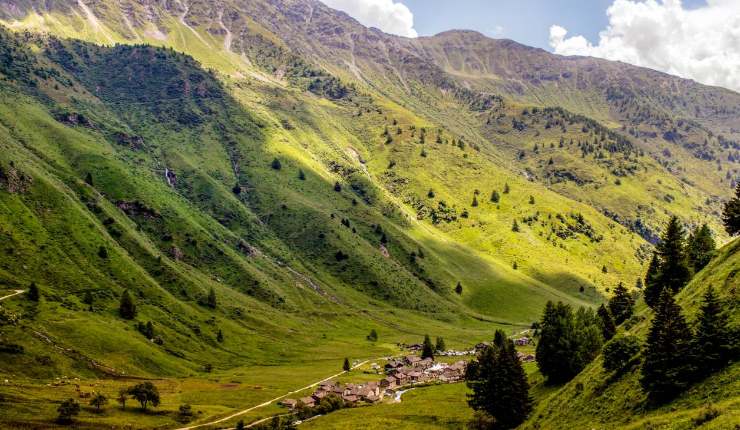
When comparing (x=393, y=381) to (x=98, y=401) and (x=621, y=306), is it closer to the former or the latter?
(x=621, y=306)

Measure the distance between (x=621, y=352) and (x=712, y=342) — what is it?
16.0 m

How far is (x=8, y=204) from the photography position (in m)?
165

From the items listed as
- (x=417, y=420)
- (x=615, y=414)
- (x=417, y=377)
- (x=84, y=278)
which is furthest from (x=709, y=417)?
(x=84, y=278)

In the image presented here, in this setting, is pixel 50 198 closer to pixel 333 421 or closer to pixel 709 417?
pixel 333 421

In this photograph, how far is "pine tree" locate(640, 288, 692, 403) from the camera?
47594 millimetres

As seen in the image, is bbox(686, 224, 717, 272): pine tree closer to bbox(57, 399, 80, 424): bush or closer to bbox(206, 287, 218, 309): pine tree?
bbox(57, 399, 80, 424): bush

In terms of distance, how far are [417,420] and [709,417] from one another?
6529 cm

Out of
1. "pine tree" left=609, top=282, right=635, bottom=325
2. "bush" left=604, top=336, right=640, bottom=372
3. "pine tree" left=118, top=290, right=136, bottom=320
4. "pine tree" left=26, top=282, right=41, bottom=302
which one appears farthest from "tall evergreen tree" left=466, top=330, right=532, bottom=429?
"pine tree" left=26, top=282, right=41, bottom=302

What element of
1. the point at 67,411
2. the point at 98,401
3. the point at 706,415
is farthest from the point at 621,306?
the point at 67,411

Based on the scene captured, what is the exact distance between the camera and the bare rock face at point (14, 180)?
563ft

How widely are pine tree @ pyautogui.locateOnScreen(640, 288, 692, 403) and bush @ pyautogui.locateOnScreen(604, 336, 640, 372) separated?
8.86 meters

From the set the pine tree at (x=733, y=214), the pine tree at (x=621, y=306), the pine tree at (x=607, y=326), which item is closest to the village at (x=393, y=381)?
the pine tree at (x=621, y=306)

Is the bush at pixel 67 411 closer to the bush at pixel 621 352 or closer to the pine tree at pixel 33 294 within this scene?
the pine tree at pixel 33 294

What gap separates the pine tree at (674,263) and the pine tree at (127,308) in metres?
136
